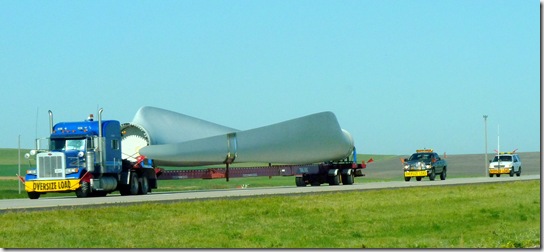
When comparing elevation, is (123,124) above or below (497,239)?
above

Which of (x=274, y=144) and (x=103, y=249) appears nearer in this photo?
(x=103, y=249)

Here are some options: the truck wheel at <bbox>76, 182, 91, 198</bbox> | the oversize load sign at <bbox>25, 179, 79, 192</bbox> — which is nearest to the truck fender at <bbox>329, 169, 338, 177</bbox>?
the truck wheel at <bbox>76, 182, 91, 198</bbox>

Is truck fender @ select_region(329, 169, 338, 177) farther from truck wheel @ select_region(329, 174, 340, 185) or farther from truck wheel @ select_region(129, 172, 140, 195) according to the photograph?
truck wheel @ select_region(129, 172, 140, 195)

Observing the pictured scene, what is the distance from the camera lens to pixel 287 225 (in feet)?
79.5

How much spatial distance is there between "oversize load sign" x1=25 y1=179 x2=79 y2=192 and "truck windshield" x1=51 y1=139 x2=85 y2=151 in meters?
1.71

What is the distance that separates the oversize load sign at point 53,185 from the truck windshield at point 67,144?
171 centimetres

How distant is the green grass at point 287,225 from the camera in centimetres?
2016

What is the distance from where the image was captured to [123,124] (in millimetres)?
47625

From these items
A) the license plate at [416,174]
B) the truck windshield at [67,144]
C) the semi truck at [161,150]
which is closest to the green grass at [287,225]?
the semi truck at [161,150]

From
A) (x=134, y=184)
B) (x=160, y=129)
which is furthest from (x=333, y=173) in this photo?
(x=134, y=184)

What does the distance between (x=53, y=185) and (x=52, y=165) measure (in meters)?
0.87

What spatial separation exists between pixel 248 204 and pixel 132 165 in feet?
48.3

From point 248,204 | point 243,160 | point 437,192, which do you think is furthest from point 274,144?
point 248,204

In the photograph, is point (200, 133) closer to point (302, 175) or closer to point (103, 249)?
point (302, 175)
